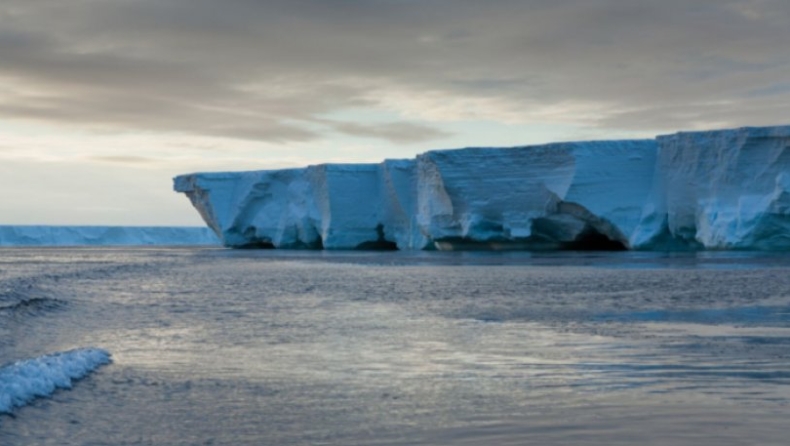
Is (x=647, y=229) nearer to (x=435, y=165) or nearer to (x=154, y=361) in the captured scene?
Result: (x=435, y=165)

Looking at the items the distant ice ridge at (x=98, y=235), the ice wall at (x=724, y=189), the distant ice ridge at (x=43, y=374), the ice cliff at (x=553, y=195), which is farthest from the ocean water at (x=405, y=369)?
the distant ice ridge at (x=98, y=235)

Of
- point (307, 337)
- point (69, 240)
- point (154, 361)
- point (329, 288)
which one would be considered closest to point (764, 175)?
point (329, 288)

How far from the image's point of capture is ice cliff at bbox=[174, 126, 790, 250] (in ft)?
92.8

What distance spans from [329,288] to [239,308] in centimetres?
439

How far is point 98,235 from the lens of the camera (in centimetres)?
9969

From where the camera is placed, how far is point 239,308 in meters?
13.2

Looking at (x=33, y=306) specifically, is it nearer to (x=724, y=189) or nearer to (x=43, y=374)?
(x=43, y=374)

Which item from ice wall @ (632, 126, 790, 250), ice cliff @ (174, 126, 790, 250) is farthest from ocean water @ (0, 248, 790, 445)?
ice cliff @ (174, 126, 790, 250)

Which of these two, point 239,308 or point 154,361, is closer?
point 154,361

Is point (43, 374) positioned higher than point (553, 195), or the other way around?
point (553, 195)

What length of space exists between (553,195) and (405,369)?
85.2ft

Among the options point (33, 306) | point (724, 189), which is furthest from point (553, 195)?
point (33, 306)

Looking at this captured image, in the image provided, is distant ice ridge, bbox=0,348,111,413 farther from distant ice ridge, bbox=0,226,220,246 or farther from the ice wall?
distant ice ridge, bbox=0,226,220,246

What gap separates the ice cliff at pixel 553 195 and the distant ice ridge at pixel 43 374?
77.8 ft
